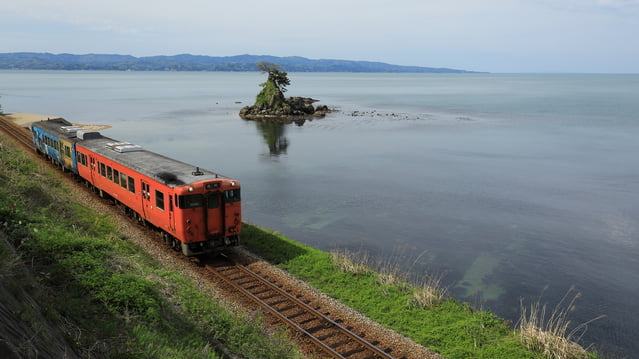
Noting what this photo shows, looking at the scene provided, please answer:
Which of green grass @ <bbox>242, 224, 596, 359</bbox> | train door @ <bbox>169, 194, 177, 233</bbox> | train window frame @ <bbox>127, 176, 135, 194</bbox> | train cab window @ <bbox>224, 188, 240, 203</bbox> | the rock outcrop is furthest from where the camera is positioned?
the rock outcrop

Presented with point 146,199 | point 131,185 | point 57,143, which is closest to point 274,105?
point 57,143

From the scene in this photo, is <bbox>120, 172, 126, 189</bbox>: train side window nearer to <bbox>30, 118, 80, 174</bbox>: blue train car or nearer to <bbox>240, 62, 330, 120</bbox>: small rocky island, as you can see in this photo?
<bbox>30, 118, 80, 174</bbox>: blue train car

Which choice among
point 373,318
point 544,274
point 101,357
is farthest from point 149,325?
point 544,274

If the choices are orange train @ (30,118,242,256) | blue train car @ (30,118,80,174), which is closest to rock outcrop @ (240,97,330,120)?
blue train car @ (30,118,80,174)

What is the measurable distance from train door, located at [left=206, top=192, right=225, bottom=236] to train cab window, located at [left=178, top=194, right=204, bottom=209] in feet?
1.02

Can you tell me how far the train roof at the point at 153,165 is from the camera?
19750 mm

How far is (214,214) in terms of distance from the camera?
1972 cm

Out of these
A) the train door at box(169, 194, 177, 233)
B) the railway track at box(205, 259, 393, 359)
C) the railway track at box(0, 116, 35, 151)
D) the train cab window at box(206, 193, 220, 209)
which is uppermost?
the train cab window at box(206, 193, 220, 209)

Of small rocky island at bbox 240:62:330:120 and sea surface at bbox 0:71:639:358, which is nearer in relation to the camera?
sea surface at bbox 0:71:639:358

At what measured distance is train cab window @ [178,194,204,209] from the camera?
18.8m

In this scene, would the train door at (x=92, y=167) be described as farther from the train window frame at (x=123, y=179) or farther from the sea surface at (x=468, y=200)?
the sea surface at (x=468, y=200)

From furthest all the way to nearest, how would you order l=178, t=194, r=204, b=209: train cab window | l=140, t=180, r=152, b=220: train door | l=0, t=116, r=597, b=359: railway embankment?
l=140, t=180, r=152, b=220: train door → l=178, t=194, r=204, b=209: train cab window → l=0, t=116, r=597, b=359: railway embankment

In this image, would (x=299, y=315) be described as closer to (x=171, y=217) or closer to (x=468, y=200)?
(x=171, y=217)

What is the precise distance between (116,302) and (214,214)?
744 cm
